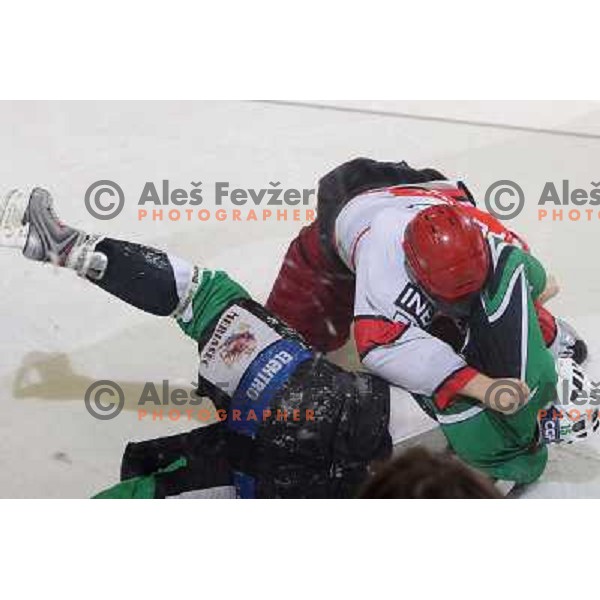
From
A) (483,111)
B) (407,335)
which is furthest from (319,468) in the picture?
(483,111)

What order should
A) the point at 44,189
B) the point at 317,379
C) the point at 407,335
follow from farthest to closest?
the point at 44,189
the point at 317,379
the point at 407,335

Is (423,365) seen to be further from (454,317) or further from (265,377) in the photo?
(265,377)

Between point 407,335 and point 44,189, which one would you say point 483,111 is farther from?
point 44,189

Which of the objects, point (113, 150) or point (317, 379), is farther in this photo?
point (113, 150)

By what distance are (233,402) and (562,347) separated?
48 cm

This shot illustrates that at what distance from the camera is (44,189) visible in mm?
1760

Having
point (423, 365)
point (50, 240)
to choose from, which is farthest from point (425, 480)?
point (50, 240)

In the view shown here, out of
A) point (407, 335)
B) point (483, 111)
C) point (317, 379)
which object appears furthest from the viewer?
point (483, 111)
